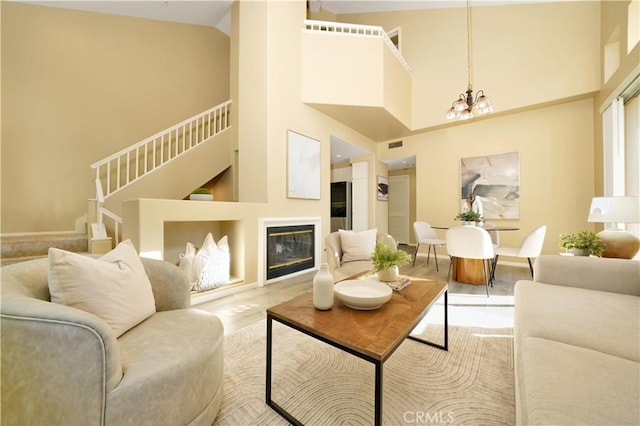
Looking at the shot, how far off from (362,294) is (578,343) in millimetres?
916

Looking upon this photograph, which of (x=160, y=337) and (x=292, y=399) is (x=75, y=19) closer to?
(x=160, y=337)

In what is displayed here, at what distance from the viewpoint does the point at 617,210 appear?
1812 mm

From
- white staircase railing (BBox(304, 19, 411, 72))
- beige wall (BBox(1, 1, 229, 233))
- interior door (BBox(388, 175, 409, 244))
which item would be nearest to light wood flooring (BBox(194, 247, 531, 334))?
interior door (BBox(388, 175, 409, 244))

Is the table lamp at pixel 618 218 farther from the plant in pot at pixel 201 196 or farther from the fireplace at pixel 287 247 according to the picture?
the plant in pot at pixel 201 196

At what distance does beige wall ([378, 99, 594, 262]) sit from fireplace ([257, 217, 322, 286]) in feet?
9.62

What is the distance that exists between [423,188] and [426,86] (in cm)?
210

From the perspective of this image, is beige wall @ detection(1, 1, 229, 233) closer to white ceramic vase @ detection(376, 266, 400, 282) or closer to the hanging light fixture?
white ceramic vase @ detection(376, 266, 400, 282)

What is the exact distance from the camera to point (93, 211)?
3.34 metres

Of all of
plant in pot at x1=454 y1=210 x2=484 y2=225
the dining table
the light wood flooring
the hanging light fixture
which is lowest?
the light wood flooring

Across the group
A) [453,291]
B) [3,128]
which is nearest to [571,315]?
[453,291]

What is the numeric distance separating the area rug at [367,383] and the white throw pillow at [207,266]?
106cm

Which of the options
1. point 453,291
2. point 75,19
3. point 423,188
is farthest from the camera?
point 423,188

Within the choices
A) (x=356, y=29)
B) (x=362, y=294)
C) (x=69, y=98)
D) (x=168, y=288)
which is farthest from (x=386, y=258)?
(x=69, y=98)

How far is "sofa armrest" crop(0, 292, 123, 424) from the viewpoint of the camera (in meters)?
0.75
